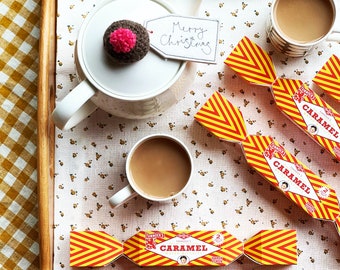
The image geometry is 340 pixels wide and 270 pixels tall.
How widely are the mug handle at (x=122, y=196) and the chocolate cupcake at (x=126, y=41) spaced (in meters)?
0.23

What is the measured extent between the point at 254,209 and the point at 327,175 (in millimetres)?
144

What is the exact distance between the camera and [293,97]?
1.01 m

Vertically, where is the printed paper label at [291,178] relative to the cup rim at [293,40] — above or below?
below

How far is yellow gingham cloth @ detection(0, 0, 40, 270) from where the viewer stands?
1.13m

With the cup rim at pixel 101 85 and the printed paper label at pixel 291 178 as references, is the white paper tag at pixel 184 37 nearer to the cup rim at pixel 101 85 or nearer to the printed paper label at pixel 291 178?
the cup rim at pixel 101 85

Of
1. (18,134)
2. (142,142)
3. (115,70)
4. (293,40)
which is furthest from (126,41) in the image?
(18,134)

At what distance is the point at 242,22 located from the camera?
3.40 ft

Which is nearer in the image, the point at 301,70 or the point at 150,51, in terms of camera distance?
the point at 150,51

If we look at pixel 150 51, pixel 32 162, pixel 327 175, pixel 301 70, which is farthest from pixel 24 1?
pixel 327 175

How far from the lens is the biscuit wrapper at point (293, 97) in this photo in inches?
39.3

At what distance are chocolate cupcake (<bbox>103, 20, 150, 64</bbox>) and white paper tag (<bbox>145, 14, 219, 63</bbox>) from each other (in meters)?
0.03

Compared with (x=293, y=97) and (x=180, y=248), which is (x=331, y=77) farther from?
(x=180, y=248)

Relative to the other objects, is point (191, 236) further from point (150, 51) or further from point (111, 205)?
Result: point (150, 51)

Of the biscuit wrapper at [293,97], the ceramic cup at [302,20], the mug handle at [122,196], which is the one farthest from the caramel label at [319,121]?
the mug handle at [122,196]
